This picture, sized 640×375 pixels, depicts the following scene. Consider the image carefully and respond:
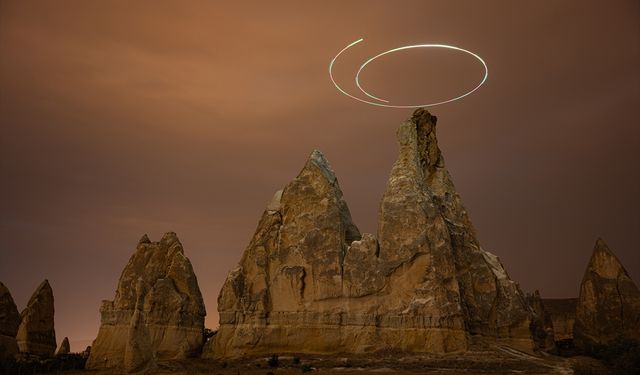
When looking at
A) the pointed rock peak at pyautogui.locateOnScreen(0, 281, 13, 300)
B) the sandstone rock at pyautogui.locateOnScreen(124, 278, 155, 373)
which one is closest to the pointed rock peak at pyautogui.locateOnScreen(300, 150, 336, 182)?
the sandstone rock at pyautogui.locateOnScreen(124, 278, 155, 373)

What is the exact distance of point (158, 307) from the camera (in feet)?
180

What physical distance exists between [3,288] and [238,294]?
75.3 feet

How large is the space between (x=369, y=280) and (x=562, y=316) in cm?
4958

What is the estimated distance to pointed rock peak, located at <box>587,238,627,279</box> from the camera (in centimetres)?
6769

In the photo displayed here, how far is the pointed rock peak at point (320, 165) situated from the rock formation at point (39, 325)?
3080cm

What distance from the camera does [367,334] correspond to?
50.0 metres

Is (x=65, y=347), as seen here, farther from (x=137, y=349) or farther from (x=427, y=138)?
(x=427, y=138)

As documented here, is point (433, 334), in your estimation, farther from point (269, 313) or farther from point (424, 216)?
point (269, 313)

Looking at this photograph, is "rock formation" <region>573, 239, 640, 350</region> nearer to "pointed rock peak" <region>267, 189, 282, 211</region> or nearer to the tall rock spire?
the tall rock spire

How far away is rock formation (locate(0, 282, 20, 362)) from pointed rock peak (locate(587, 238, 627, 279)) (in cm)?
6194

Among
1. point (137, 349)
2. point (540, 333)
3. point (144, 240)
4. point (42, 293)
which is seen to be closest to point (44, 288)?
point (42, 293)

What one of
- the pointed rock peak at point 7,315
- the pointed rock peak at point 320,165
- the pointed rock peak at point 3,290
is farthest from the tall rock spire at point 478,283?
the pointed rock peak at point 3,290

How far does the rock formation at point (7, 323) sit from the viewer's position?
115 feet

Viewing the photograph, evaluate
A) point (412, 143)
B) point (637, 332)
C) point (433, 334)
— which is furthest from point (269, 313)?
point (637, 332)
